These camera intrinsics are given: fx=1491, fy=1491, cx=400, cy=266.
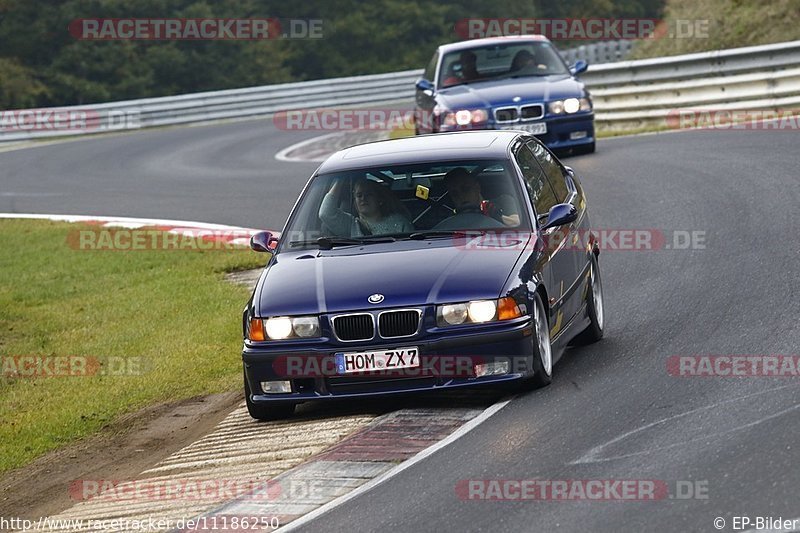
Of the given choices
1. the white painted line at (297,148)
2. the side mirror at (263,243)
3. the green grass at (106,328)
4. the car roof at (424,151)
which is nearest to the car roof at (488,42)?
the white painted line at (297,148)

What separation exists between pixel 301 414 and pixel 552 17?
187 feet

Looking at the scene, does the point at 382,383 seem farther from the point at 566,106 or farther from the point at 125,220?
the point at 125,220

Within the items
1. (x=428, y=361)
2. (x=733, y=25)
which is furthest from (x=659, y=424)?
(x=733, y=25)

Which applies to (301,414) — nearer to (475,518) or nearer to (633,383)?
(633,383)

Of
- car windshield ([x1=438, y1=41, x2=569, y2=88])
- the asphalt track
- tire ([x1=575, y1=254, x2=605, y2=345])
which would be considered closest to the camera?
the asphalt track

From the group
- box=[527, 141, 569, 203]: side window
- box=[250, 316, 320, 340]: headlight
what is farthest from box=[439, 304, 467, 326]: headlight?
box=[527, 141, 569, 203]: side window

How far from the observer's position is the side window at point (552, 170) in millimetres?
10586

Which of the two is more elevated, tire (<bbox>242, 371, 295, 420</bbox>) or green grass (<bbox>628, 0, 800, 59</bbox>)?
tire (<bbox>242, 371, 295, 420</bbox>)

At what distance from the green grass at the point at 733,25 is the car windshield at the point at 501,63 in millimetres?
8431

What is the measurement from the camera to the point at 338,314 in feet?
28.1

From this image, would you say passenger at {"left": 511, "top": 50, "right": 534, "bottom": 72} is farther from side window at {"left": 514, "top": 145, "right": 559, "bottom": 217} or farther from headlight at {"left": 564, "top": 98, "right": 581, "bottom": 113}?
side window at {"left": 514, "top": 145, "right": 559, "bottom": 217}

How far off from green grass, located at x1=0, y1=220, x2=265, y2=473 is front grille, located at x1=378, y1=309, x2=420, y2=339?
2.56 m

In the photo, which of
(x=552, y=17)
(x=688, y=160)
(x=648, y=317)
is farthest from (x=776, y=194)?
(x=552, y=17)

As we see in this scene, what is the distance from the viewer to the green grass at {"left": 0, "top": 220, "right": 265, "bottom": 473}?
10.8 metres
